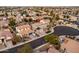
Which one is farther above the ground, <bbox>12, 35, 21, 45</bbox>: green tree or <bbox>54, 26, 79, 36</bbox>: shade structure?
<bbox>54, 26, 79, 36</bbox>: shade structure

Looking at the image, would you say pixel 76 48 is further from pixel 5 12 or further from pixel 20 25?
pixel 5 12

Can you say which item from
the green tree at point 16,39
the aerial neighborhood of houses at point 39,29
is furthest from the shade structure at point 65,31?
the green tree at point 16,39

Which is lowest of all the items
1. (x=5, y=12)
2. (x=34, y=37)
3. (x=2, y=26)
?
(x=34, y=37)

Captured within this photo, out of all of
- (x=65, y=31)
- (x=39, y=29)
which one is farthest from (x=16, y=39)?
(x=65, y=31)

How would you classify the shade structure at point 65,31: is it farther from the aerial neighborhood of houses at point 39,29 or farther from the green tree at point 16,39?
the green tree at point 16,39

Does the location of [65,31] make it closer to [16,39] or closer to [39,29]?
[39,29]

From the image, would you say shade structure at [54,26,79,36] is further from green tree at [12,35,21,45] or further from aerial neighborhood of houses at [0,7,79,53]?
green tree at [12,35,21,45]

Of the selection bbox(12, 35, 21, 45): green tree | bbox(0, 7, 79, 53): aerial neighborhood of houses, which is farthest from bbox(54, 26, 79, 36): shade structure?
bbox(12, 35, 21, 45): green tree
